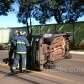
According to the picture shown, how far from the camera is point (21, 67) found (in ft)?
52.1

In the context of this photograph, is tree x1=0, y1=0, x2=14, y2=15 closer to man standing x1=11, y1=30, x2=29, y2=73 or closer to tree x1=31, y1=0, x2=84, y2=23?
tree x1=31, y1=0, x2=84, y2=23

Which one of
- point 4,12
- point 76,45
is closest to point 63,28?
point 76,45

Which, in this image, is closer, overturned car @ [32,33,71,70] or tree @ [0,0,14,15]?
overturned car @ [32,33,71,70]

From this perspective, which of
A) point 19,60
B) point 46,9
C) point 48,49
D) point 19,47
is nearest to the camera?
point 19,47

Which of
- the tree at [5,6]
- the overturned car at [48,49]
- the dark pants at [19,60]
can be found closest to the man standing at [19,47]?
the dark pants at [19,60]

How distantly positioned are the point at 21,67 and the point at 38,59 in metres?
0.97

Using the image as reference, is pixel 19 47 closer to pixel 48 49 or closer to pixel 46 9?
pixel 48 49

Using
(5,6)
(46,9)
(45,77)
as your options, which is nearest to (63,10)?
(46,9)

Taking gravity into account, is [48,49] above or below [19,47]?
below

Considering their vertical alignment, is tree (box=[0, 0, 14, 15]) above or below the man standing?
above

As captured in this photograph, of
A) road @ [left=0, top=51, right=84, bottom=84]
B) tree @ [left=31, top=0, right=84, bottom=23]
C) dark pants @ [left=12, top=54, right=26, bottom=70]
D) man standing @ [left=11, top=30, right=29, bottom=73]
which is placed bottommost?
road @ [left=0, top=51, right=84, bottom=84]

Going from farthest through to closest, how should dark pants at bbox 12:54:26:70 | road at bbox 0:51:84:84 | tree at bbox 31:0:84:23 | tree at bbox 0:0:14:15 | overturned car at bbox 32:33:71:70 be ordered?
tree at bbox 0:0:14:15, tree at bbox 31:0:84:23, overturned car at bbox 32:33:71:70, dark pants at bbox 12:54:26:70, road at bbox 0:51:84:84

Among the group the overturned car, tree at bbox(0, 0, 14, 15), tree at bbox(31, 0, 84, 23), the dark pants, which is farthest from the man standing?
tree at bbox(0, 0, 14, 15)

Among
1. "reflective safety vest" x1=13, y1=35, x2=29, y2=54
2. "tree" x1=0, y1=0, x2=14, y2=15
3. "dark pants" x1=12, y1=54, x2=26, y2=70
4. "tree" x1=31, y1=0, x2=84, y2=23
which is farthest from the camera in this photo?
"tree" x1=0, y1=0, x2=14, y2=15
